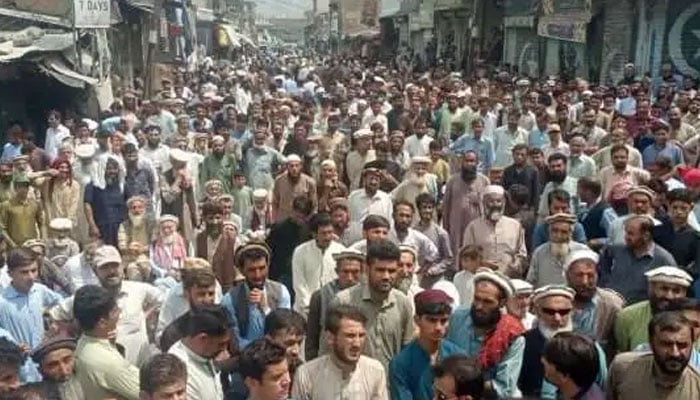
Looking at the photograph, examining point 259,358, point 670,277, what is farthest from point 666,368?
point 259,358

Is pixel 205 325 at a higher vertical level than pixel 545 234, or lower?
higher

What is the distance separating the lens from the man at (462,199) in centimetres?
864

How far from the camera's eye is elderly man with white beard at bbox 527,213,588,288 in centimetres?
639

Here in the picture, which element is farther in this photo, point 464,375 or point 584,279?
point 584,279

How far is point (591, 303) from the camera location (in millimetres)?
5211

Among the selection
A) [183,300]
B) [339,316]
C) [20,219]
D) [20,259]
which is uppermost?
[339,316]

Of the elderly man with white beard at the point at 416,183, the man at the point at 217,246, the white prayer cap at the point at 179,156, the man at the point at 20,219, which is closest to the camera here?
the man at the point at 217,246

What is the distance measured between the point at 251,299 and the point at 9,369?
5.51 feet

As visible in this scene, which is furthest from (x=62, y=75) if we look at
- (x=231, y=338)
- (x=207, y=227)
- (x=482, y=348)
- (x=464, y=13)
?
(x=464, y=13)

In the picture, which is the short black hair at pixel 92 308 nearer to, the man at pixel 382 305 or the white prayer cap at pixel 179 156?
the man at pixel 382 305

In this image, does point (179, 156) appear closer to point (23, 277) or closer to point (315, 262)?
point (315, 262)

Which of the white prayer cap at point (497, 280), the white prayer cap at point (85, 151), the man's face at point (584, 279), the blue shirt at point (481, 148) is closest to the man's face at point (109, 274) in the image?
the white prayer cap at point (497, 280)

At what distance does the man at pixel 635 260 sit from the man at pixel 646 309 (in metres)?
0.89

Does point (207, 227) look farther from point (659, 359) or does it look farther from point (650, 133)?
point (650, 133)
